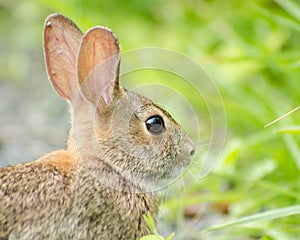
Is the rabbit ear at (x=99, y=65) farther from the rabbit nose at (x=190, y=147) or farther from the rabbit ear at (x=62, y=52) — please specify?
the rabbit nose at (x=190, y=147)

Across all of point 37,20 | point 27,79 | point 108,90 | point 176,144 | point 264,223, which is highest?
point 37,20

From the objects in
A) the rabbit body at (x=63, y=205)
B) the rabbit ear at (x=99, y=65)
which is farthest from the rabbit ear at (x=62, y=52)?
the rabbit body at (x=63, y=205)

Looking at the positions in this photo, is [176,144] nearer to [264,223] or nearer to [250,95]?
[264,223]

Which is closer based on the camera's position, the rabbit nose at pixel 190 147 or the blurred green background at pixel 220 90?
the rabbit nose at pixel 190 147

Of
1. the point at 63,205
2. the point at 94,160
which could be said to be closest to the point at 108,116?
the point at 94,160

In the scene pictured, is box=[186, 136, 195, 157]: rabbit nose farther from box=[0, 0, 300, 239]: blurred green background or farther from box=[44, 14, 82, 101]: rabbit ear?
box=[44, 14, 82, 101]: rabbit ear

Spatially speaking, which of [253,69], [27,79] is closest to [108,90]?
[253,69]

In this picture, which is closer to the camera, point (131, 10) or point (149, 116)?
point (149, 116)
